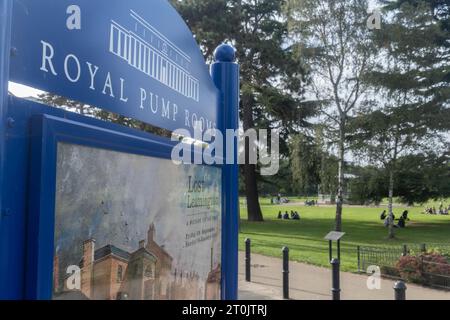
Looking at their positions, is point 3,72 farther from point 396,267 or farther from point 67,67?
point 396,267

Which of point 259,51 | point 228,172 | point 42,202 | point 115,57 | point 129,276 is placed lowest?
point 129,276

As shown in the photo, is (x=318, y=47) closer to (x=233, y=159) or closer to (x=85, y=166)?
(x=233, y=159)

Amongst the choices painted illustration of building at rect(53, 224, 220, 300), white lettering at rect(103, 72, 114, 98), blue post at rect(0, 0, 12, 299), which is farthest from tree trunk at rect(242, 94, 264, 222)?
blue post at rect(0, 0, 12, 299)

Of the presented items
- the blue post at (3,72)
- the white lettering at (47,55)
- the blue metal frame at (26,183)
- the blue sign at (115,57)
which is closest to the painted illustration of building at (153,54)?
the blue sign at (115,57)

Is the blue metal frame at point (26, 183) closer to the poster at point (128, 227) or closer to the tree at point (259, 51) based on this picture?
the poster at point (128, 227)

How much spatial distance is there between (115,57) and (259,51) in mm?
26910

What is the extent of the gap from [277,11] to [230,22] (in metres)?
3.47

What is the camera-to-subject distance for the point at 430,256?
10820mm

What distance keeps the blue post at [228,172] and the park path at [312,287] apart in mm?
4468

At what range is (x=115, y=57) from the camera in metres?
2.37

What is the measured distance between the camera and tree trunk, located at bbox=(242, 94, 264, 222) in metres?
30.6

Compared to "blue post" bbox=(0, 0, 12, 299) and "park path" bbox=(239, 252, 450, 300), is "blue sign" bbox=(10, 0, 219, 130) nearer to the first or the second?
"blue post" bbox=(0, 0, 12, 299)

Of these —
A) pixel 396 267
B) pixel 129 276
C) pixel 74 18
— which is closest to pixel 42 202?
pixel 74 18
